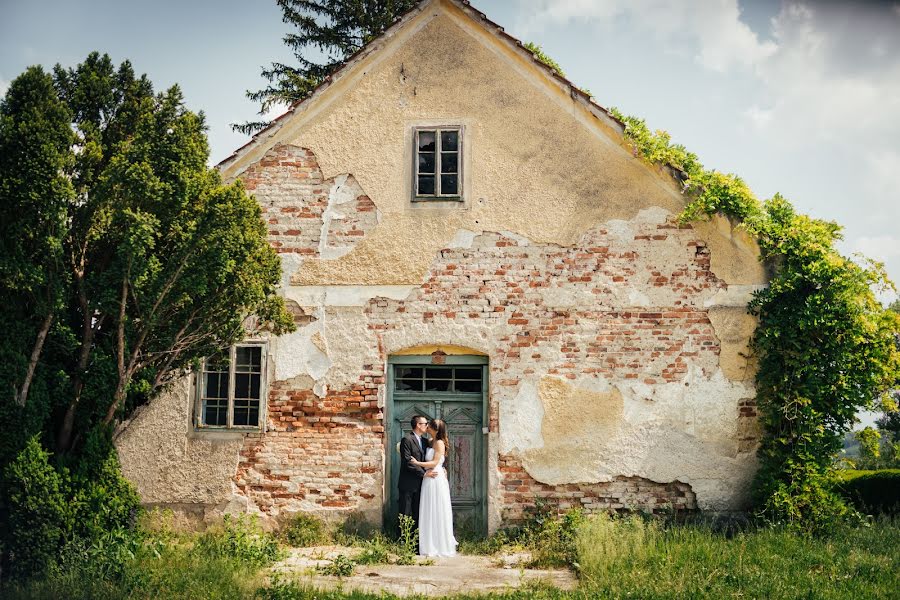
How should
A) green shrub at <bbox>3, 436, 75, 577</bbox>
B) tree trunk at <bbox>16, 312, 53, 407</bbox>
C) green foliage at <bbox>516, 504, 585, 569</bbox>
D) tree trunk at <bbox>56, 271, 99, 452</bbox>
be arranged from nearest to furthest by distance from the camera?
green shrub at <bbox>3, 436, 75, 577</bbox> < tree trunk at <bbox>16, 312, 53, 407</bbox> < tree trunk at <bbox>56, 271, 99, 452</bbox> < green foliage at <bbox>516, 504, 585, 569</bbox>

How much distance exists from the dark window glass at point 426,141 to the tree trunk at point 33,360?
5150mm

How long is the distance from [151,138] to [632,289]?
238 inches

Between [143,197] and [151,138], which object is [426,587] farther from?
[151,138]

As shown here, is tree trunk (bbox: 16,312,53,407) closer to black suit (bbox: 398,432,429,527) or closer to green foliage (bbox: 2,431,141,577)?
green foliage (bbox: 2,431,141,577)

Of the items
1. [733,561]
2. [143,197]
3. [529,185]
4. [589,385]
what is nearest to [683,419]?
[589,385]

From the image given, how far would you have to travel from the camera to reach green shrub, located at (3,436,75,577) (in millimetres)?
6770

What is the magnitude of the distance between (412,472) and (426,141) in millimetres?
4416

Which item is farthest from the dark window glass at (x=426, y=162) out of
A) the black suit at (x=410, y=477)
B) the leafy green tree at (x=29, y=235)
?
the leafy green tree at (x=29, y=235)

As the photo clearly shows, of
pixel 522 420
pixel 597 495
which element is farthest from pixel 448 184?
pixel 597 495

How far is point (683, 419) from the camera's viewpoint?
959cm

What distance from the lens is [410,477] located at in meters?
9.44

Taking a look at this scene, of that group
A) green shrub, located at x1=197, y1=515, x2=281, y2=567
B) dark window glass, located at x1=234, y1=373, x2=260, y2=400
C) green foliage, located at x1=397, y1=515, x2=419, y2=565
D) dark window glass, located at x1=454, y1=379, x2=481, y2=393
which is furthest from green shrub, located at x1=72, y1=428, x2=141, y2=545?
dark window glass, located at x1=454, y1=379, x2=481, y2=393

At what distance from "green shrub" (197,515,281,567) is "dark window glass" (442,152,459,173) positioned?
517 cm

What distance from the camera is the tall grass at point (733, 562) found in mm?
6977
